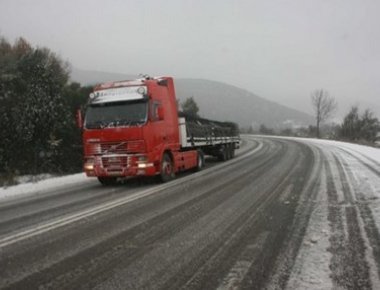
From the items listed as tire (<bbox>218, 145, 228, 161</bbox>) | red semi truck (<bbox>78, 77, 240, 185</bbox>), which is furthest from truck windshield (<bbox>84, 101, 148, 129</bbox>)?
tire (<bbox>218, 145, 228, 161</bbox>)

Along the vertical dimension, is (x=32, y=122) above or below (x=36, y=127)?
above

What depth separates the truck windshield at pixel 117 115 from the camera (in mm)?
13438

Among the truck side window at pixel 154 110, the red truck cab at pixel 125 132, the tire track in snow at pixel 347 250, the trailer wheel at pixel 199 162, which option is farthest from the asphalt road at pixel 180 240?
the trailer wheel at pixel 199 162

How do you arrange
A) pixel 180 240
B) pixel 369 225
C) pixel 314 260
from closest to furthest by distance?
pixel 314 260 < pixel 180 240 < pixel 369 225

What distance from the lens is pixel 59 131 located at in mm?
27203

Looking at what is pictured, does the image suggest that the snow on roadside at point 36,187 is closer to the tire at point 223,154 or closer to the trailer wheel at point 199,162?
the trailer wheel at point 199,162

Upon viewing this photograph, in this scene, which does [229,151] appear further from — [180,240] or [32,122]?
[180,240]

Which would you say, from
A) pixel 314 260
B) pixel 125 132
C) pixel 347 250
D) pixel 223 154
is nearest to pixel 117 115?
pixel 125 132

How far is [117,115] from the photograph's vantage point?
535 inches

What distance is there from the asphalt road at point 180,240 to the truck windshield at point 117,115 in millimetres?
2480

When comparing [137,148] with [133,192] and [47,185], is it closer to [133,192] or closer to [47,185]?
[133,192]

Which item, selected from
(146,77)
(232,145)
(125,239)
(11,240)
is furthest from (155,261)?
(232,145)

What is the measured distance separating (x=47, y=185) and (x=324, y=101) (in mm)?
82422

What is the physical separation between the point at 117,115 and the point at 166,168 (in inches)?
92.6
